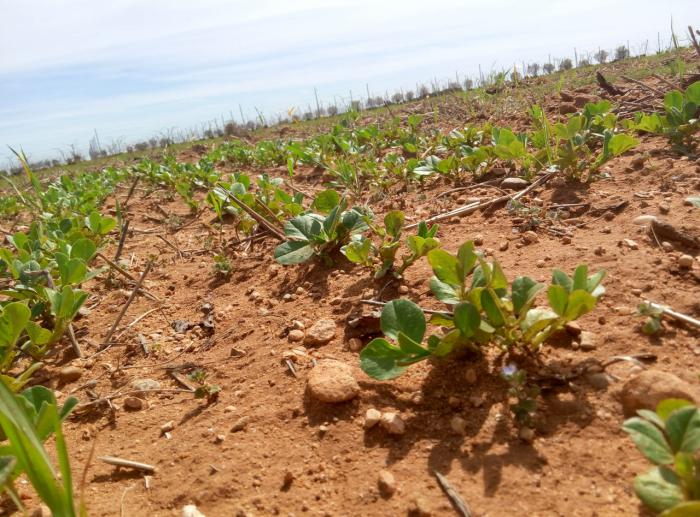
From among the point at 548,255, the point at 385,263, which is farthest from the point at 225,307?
the point at 548,255

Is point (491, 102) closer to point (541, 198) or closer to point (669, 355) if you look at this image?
point (541, 198)

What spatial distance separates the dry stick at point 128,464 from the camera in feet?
4.62

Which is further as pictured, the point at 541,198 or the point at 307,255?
the point at 541,198

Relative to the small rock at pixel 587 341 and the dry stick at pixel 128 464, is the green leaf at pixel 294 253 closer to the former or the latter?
the dry stick at pixel 128 464

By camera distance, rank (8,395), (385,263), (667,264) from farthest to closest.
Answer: (385,263)
(667,264)
(8,395)

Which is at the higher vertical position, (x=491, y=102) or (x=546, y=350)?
(x=491, y=102)

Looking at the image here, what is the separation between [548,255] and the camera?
197 centimetres

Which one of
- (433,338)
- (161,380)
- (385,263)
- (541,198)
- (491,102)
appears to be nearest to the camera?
(433,338)

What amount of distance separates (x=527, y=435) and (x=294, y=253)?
141cm

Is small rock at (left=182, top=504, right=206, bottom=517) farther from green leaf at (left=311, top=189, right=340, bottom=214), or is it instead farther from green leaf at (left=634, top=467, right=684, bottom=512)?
green leaf at (left=311, top=189, right=340, bottom=214)

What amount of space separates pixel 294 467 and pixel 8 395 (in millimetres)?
655

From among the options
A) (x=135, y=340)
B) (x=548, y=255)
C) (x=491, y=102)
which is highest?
(x=491, y=102)

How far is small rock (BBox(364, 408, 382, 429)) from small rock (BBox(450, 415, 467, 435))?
0.19m

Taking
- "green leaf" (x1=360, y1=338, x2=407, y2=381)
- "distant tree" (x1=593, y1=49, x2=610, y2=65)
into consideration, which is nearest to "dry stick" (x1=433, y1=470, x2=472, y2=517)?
"green leaf" (x1=360, y1=338, x2=407, y2=381)
